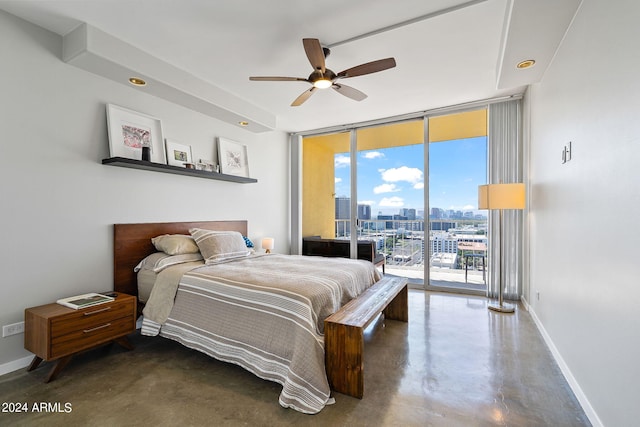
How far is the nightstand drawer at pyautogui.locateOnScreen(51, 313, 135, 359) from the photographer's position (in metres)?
2.14

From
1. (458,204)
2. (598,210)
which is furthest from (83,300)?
(458,204)

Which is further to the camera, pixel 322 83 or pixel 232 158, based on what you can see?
pixel 232 158

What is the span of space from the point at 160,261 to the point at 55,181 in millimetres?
1096

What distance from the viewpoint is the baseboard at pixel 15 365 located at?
2258 millimetres

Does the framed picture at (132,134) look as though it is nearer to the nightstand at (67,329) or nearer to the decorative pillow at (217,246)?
the decorative pillow at (217,246)

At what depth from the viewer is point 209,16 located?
2371 mm

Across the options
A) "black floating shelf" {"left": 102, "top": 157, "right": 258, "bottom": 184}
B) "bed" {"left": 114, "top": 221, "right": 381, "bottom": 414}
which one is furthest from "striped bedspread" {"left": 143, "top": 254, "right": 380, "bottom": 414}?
"black floating shelf" {"left": 102, "top": 157, "right": 258, "bottom": 184}

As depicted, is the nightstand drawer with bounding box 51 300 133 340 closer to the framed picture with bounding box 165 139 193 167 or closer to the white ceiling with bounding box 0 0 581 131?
the framed picture with bounding box 165 139 193 167

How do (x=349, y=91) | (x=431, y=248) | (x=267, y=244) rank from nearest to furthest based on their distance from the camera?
(x=349, y=91) → (x=431, y=248) → (x=267, y=244)

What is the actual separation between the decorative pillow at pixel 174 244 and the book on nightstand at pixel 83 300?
2.29 feet

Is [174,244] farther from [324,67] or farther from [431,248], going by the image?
[431,248]

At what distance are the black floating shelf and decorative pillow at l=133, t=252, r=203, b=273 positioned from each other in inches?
36.3

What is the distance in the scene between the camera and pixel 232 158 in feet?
14.3

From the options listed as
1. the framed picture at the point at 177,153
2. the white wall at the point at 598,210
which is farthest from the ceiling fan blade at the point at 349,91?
the framed picture at the point at 177,153
